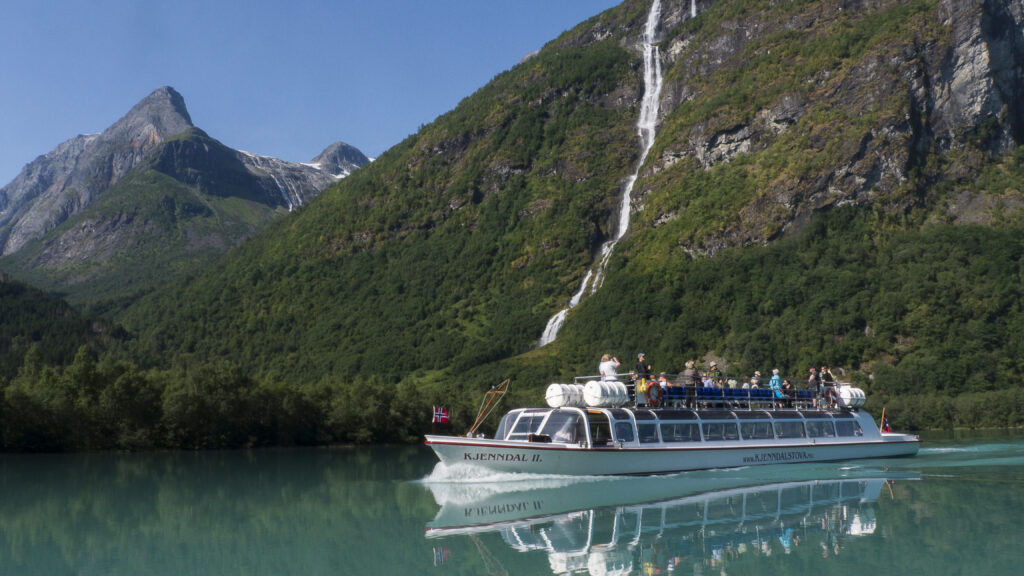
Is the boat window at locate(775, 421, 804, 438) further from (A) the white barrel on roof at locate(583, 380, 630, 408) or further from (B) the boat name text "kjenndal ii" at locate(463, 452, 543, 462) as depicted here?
(B) the boat name text "kjenndal ii" at locate(463, 452, 543, 462)

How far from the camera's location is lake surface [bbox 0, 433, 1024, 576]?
2045cm

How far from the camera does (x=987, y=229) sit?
457 ft

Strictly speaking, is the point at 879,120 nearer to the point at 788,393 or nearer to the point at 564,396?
the point at 788,393

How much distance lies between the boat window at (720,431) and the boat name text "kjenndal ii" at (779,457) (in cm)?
136


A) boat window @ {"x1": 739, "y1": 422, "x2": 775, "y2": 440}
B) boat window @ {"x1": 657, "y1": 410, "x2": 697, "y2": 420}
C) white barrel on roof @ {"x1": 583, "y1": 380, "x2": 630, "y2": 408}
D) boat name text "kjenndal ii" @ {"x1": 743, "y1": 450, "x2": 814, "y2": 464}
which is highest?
white barrel on roof @ {"x1": 583, "y1": 380, "x2": 630, "y2": 408}

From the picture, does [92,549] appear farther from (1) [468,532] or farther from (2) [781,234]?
(2) [781,234]

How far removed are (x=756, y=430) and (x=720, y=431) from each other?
3074 mm

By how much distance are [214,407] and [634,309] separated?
9905 cm

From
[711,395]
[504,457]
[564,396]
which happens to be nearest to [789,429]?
[711,395]

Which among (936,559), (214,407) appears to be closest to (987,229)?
(214,407)

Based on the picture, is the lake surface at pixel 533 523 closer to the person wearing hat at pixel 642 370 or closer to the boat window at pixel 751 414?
the boat window at pixel 751 414

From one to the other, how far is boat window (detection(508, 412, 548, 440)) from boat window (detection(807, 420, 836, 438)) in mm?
18221

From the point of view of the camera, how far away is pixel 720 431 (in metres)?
41.9

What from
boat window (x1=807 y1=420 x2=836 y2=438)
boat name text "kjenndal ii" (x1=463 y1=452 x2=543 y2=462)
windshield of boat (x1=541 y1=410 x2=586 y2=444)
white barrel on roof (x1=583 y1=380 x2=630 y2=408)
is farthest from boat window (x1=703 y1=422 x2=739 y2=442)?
boat name text "kjenndal ii" (x1=463 y1=452 x2=543 y2=462)
